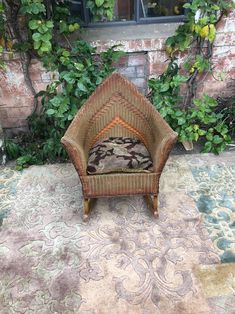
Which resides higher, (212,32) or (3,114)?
(212,32)

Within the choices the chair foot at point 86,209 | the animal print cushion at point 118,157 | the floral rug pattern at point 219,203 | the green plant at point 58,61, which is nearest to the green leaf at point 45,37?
the green plant at point 58,61

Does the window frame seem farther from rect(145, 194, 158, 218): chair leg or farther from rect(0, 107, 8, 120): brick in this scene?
rect(145, 194, 158, 218): chair leg

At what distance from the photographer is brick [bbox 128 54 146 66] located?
2.72 meters

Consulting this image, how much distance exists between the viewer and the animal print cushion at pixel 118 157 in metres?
2.02

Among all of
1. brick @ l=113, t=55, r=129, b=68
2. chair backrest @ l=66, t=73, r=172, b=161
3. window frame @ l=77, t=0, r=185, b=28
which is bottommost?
chair backrest @ l=66, t=73, r=172, b=161

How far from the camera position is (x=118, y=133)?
7.67ft

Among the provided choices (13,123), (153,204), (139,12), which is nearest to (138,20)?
(139,12)

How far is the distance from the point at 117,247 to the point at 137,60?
1.71m

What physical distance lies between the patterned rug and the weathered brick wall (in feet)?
2.30

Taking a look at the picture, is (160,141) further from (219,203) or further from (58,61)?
(58,61)

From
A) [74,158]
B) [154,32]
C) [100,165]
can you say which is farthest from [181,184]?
[154,32]

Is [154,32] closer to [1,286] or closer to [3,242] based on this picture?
[3,242]

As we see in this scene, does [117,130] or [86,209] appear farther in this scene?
[117,130]

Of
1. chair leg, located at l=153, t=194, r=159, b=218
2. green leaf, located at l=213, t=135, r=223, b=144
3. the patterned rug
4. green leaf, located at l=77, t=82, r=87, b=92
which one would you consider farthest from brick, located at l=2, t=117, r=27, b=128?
green leaf, located at l=213, t=135, r=223, b=144
